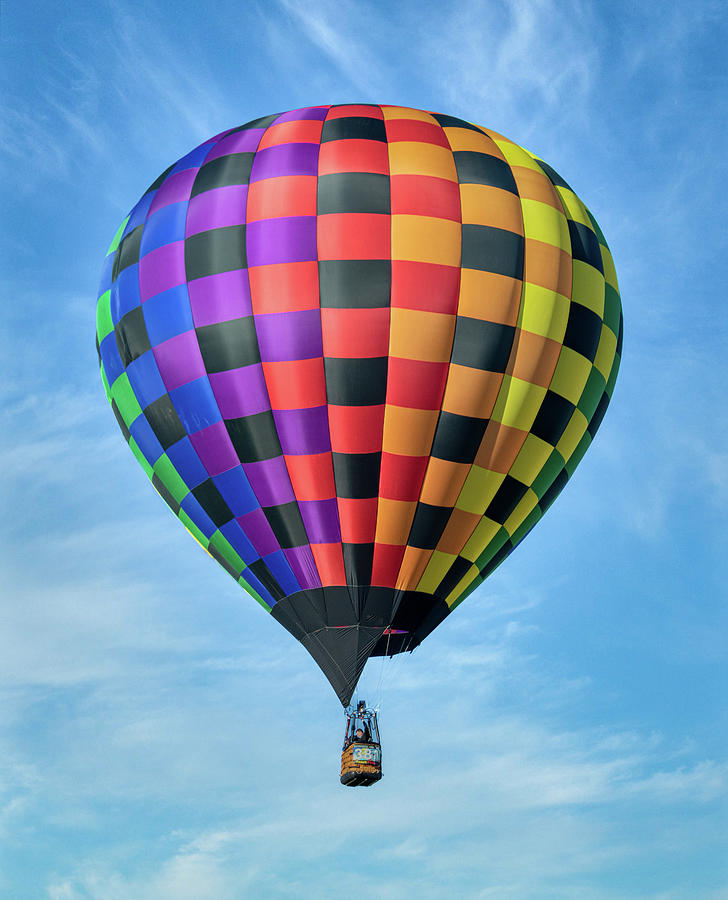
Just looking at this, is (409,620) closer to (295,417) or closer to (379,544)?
(379,544)

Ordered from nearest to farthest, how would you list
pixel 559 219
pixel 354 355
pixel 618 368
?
pixel 354 355 → pixel 559 219 → pixel 618 368

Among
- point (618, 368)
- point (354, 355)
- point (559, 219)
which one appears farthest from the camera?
point (618, 368)

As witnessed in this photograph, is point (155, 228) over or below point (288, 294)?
over

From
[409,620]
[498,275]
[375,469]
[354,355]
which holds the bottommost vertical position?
[409,620]

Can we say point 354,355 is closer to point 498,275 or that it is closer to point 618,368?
point 498,275

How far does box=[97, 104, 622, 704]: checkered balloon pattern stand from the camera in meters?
14.6

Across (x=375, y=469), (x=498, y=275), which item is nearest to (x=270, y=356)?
(x=375, y=469)

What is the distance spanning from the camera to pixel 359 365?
14.5 meters

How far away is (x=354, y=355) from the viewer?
14539 mm

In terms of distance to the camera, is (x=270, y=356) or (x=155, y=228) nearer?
(x=270, y=356)

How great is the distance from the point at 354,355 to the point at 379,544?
2312 mm

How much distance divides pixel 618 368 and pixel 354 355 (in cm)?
472

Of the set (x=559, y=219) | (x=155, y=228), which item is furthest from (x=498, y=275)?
(x=155, y=228)

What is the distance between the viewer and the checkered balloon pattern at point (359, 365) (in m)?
14.6
